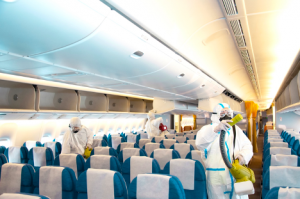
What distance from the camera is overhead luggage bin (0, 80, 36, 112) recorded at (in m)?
5.76

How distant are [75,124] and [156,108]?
561 centimetres

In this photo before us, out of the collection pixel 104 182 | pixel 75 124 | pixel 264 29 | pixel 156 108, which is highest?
pixel 264 29

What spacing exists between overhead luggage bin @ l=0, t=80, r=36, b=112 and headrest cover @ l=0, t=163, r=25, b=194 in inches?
134

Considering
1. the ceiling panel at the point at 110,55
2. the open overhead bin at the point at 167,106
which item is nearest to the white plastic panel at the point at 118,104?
the open overhead bin at the point at 167,106

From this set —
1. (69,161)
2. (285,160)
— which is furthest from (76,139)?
(285,160)

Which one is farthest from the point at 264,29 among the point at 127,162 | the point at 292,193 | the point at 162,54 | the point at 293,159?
the point at 127,162

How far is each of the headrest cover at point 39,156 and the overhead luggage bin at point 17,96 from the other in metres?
1.51

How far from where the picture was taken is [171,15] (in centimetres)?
246

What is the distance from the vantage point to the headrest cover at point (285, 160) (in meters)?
3.41

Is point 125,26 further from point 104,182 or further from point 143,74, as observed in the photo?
point 143,74

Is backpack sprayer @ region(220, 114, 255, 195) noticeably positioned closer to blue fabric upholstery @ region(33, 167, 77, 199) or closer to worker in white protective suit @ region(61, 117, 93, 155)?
blue fabric upholstery @ region(33, 167, 77, 199)

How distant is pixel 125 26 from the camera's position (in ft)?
7.18

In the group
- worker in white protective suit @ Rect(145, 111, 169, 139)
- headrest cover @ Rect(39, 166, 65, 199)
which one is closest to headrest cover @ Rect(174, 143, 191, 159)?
headrest cover @ Rect(39, 166, 65, 199)

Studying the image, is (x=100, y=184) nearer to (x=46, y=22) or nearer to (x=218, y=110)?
(x=46, y=22)
